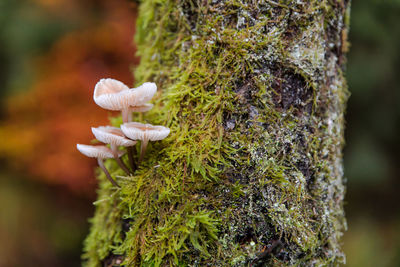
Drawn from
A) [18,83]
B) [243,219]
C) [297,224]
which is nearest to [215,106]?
[243,219]

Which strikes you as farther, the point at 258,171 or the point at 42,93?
the point at 42,93

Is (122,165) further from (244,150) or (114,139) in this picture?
(244,150)

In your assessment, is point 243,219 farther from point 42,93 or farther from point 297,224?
point 42,93

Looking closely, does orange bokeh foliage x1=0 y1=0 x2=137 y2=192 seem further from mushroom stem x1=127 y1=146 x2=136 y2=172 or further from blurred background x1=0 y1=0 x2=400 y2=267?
mushroom stem x1=127 y1=146 x2=136 y2=172

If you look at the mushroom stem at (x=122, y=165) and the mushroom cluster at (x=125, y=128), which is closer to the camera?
the mushroom cluster at (x=125, y=128)

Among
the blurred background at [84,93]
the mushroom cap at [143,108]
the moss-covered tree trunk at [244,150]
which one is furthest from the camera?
the blurred background at [84,93]

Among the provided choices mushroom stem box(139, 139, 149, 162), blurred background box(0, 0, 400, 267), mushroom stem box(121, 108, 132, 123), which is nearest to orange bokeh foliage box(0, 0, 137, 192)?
blurred background box(0, 0, 400, 267)

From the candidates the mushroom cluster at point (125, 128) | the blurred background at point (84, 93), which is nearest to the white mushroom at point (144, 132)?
the mushroom cluster at point (125, 128)

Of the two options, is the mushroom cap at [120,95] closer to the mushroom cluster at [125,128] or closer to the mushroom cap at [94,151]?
the mushroom cluster at [125,128]
